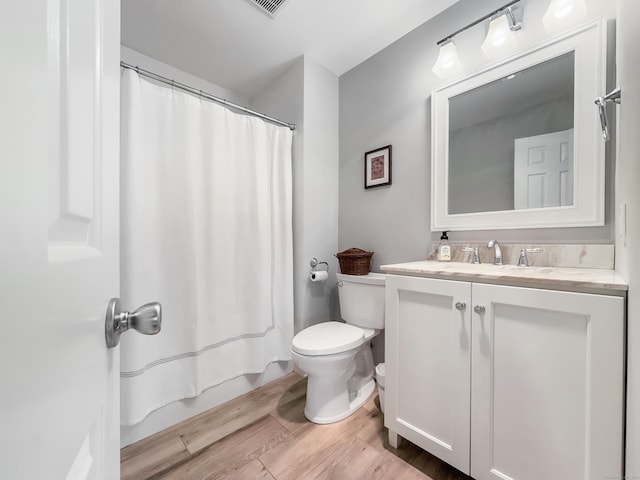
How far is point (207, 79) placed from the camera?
2.14 metres

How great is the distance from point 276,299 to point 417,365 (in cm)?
103

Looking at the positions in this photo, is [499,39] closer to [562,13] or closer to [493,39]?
[493,39]

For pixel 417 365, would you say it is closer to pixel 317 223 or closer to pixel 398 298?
pixel 398 298

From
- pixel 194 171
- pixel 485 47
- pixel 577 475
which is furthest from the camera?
pixel 194 171

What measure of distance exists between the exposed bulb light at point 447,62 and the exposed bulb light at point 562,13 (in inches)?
14.8

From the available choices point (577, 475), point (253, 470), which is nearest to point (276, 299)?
point (253, 470)

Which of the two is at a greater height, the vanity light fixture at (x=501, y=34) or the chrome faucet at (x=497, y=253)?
the vanity light fixture at (x=501, y=34)

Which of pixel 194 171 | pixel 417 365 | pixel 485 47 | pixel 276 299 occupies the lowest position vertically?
pixel 417 365

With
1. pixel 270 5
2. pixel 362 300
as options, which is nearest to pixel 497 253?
pixel 362 300

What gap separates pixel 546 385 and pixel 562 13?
151 cm

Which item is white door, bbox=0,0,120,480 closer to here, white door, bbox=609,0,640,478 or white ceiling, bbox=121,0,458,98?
white door, bbox=609,0,640,478

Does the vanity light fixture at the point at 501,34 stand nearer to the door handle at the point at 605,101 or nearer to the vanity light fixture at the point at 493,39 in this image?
the vanity light fixture at the point at 493,39

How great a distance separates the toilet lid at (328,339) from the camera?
4.39ft

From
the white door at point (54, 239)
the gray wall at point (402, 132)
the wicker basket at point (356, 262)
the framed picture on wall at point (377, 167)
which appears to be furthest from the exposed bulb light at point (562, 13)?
the white door at point (54, 239)
